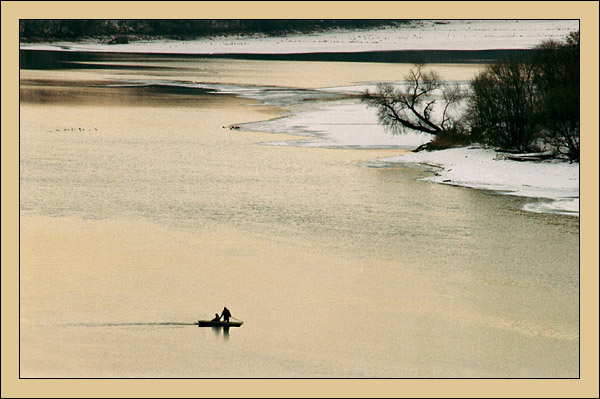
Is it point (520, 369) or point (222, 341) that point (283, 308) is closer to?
point (222, 341)

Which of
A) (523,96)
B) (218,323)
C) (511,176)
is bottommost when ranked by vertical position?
(218,323)

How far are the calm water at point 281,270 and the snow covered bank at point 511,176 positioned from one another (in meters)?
1.15

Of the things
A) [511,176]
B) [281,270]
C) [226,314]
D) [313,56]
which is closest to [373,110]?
[511,176]

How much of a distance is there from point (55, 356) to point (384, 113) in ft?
96.0

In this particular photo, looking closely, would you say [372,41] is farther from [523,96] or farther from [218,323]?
[218,323]

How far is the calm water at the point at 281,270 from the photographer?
61.1 feet

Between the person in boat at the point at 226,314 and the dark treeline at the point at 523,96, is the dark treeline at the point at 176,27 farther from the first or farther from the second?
the person in boat at the point at 226,314

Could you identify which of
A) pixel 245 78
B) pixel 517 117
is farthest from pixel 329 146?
pixel 245 78

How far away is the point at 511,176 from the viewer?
36688 millimetres

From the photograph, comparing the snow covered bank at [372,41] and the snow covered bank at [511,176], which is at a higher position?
the snow covered bank at [372,41]

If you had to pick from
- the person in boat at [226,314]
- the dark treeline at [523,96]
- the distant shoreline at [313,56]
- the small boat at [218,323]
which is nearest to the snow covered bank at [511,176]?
the dark treeline at [523,96]

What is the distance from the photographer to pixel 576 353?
18.9m

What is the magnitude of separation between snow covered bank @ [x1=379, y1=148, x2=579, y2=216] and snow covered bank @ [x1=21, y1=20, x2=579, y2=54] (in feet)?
173

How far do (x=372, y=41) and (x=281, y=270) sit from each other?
86.4 meters
